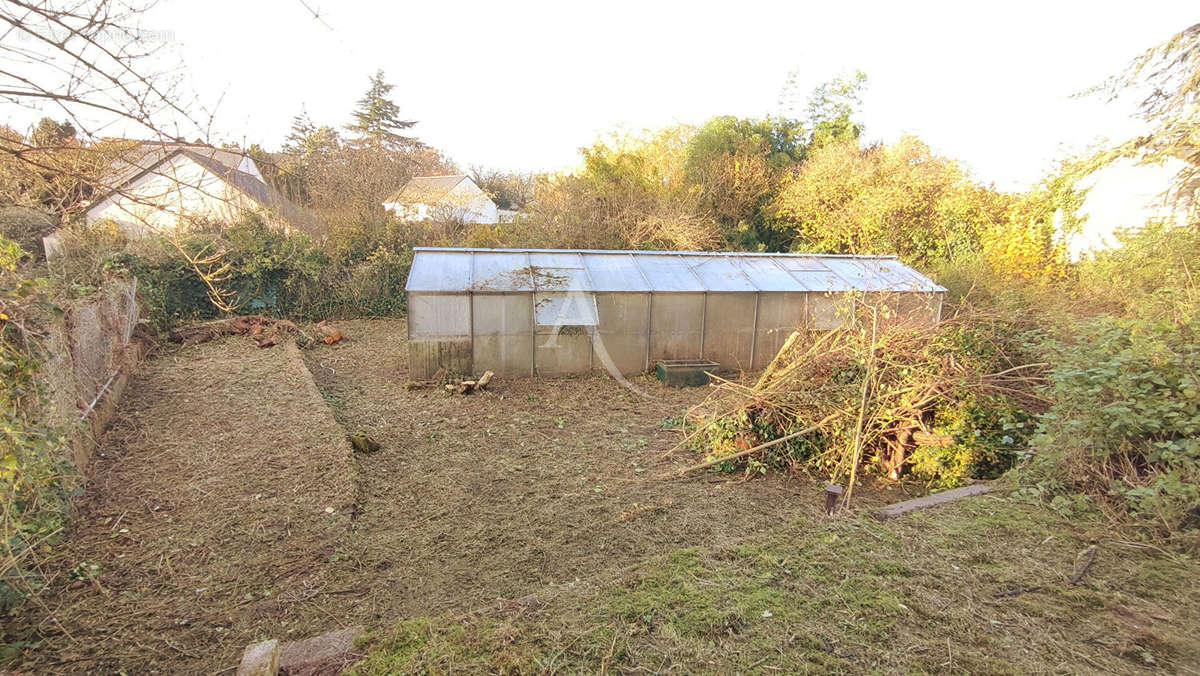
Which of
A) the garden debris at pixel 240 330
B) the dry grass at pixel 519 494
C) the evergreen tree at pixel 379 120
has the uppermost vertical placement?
the evergreen tree at pixel 379 120

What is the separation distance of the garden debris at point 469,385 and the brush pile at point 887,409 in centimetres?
398

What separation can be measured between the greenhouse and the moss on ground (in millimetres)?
6119

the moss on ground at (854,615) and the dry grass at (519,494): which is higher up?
the moss on ground at (854,615)

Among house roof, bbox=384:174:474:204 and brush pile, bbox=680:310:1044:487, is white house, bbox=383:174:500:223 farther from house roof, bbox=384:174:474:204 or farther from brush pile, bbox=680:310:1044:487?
brush pile, bbox=680:310:1044:487

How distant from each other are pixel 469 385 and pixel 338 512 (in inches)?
161

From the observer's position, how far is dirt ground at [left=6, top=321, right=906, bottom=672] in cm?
348

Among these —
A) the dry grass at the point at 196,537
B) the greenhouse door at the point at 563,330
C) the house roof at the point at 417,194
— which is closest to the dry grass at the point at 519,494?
the dry grass at the point at 196,537

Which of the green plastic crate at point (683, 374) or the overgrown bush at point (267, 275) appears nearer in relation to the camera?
the green plastic crate at point (683, 374)

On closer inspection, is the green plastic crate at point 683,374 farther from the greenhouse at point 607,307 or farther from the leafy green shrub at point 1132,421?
the leafy green shrub at point 1132,421

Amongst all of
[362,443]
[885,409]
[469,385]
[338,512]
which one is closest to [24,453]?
[338,512]

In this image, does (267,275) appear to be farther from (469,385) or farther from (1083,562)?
(1083,562)

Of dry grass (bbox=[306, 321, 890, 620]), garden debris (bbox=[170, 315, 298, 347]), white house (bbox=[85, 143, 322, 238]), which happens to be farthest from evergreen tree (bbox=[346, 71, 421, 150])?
white house (bbox=[85, 143, 322, 238])

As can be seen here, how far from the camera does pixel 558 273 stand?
1002 cm

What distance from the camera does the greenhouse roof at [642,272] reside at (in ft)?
31.3
